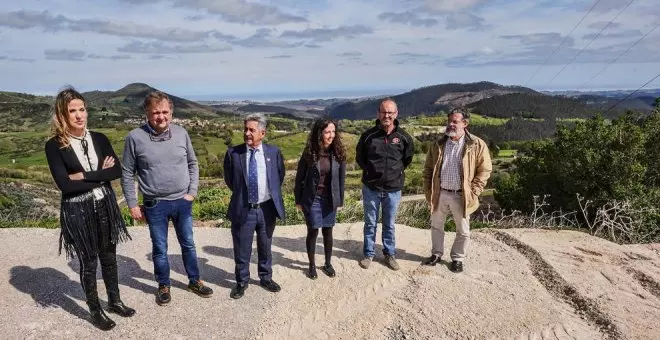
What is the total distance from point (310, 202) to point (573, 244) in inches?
184

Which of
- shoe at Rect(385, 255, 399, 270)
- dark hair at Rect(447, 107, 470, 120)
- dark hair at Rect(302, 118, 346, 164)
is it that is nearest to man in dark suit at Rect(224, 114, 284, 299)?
dark hair at Rect(302, 118, 346, 164)

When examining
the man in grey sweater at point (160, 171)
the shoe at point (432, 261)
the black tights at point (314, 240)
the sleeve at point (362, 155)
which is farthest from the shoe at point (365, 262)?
the man in grey sweater at point (160, 171)

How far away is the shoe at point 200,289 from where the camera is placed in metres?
5.18

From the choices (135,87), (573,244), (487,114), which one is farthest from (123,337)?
(135,87)

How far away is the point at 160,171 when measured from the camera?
445cm

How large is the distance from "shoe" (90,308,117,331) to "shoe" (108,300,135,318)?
20 centimetres

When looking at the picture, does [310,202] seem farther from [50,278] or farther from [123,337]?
[50,278]

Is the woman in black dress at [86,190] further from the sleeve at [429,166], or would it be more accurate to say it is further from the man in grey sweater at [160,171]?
the sleeve at [429,166]

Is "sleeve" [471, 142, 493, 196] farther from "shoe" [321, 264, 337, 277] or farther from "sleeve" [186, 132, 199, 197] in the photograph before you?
"sleeve" [186, 132, 199, 197]

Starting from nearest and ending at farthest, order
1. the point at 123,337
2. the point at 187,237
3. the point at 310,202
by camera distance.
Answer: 1. the point at 123,337
2. the point at 187,237
3. the point at 310,202

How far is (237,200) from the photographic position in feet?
16.1

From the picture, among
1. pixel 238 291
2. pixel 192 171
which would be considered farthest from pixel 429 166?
pixel 192 171

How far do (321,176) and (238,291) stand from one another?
1662 mm

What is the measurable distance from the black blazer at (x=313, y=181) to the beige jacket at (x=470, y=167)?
124 cm
